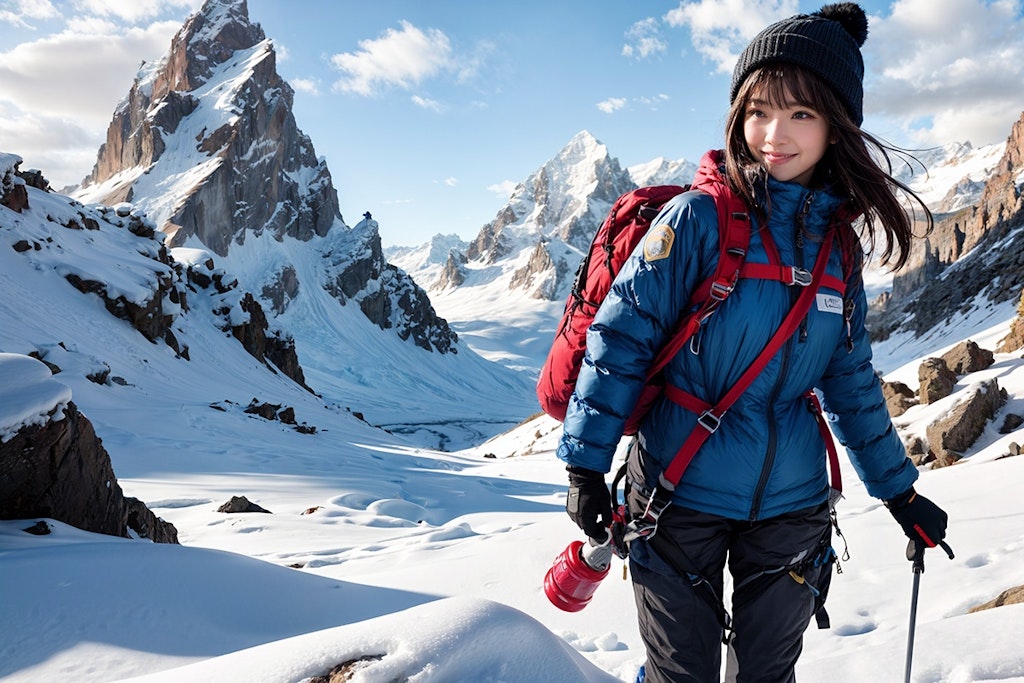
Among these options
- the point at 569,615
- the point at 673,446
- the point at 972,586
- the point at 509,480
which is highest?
the point at 673,446

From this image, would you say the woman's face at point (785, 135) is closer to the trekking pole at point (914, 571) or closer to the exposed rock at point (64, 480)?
the trekking pole at point (914, 571)

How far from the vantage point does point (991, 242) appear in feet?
157

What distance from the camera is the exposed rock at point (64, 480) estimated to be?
14.8ft

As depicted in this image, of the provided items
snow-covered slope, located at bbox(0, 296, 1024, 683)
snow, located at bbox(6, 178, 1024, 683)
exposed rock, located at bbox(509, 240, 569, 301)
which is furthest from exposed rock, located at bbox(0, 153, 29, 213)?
exposed rock, located at bbox(509, 240, 569, 301)

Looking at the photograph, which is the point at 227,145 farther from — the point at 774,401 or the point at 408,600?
the point at 774,401

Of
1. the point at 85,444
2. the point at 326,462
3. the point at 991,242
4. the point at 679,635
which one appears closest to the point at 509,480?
the point at 326,462

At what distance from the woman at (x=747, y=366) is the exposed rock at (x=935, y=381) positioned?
11642mm

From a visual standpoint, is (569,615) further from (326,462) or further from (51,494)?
(326,462)

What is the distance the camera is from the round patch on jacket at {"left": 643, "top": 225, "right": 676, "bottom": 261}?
2105mm

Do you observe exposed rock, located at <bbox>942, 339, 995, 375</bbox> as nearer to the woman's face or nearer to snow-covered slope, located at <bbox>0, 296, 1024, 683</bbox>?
snow-covered slope, located at <bbox>0, 296, 1024, 683</bbox>

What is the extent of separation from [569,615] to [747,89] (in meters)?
3.64

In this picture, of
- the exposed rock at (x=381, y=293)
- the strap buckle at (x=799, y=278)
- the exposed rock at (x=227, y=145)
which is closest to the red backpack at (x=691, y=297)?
the strap buckle at (x=799, y=278)

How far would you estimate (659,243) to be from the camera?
2.11 metres

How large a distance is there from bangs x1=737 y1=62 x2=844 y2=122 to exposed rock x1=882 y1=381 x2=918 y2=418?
12.0 metres
